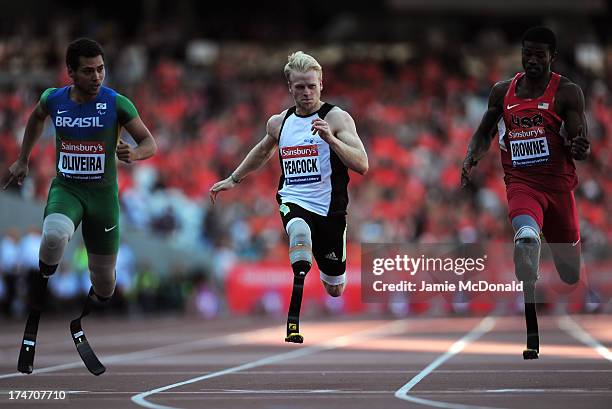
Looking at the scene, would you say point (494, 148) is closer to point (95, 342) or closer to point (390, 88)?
point (390, 88)

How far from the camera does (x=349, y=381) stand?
1190 centimetres

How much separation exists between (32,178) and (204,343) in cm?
1020

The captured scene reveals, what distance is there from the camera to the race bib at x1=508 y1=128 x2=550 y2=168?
1144cm

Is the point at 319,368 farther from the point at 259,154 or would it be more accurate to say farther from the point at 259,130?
the point at 259,130

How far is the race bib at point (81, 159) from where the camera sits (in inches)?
444

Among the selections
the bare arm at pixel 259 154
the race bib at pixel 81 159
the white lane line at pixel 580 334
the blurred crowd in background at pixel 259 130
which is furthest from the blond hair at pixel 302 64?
the blurred crowd in background at pixel 259 130

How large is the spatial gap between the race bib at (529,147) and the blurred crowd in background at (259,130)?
1545 cm

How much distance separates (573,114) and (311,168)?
233cm

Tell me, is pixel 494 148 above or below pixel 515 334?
above

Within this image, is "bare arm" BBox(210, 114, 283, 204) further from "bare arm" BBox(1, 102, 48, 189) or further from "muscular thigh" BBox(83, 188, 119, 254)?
"bare arm" BBox(1, 102, 48, 189)

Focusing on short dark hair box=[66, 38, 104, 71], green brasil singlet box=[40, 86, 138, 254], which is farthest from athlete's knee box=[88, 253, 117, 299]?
short dark hair box=[66, 38, 104, 71]

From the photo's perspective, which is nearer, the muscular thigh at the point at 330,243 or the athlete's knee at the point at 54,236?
the athlete's knee at the point at 54,236

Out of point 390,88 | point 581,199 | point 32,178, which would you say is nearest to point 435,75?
point 390,88

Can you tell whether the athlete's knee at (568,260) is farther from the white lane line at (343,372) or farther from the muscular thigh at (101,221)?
the muscular thigh at (101,221)
